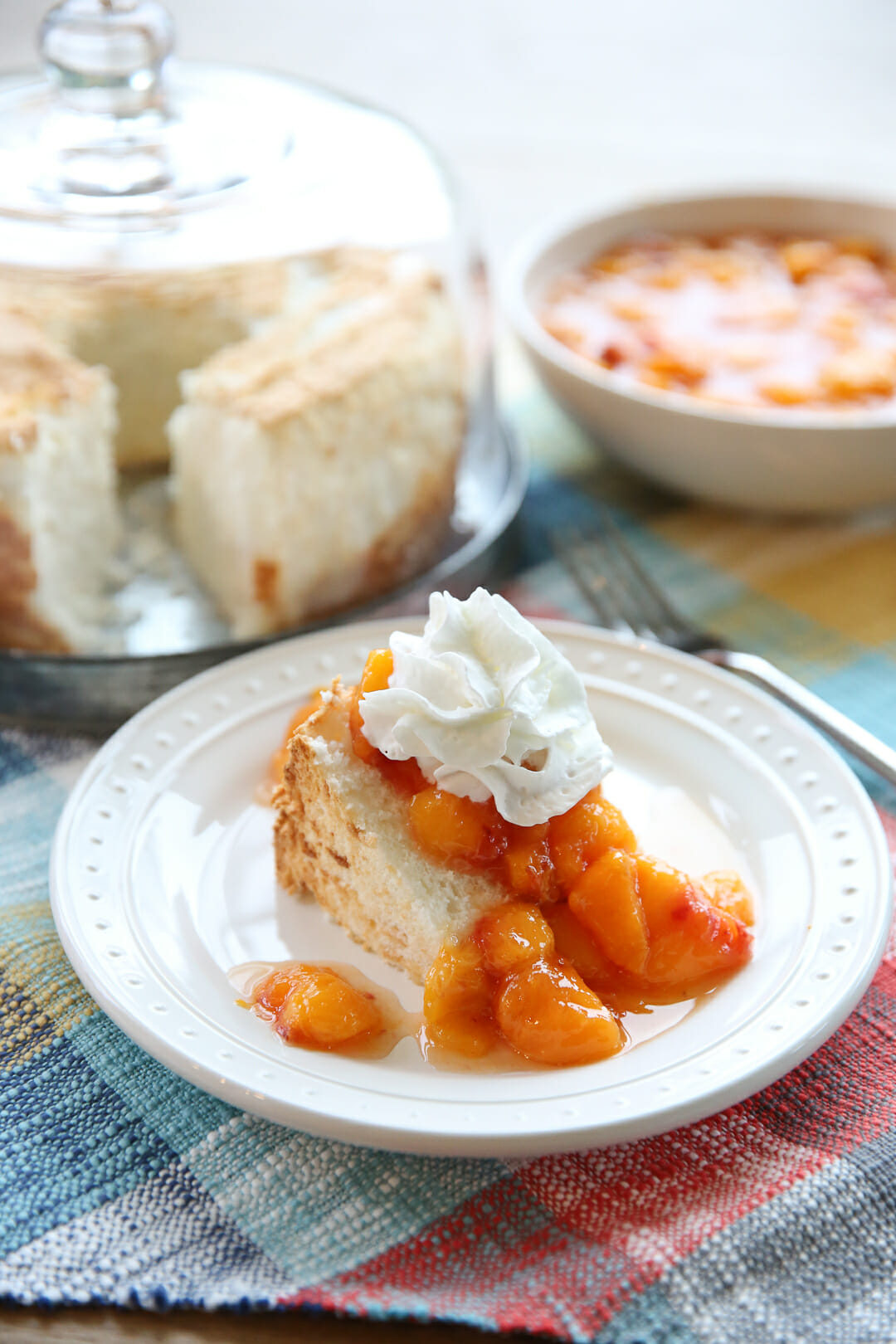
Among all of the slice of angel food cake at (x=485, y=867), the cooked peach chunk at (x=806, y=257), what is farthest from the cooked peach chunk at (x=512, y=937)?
the cooked peach chunk at (x=806, y=257)

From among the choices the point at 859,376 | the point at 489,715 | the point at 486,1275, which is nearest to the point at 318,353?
the point at 489,715

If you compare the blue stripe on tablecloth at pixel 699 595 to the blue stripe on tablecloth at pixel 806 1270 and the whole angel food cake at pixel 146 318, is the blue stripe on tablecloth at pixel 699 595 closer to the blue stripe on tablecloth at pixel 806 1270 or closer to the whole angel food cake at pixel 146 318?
the whole angel food cake at pixel 146 318

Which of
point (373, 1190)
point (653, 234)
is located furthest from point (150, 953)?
point (653, 234)

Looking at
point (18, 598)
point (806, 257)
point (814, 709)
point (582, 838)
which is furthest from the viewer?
point (806, 257)

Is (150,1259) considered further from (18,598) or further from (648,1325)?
(18,598)

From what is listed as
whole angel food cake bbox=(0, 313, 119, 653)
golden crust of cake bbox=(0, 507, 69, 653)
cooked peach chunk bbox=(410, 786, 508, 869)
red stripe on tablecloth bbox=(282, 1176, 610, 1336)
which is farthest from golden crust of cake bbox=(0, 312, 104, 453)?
red stripe on tablecloth bbox=(282, 1176, 610, 1336)

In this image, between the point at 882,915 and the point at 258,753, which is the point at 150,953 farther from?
the point at 882,915
